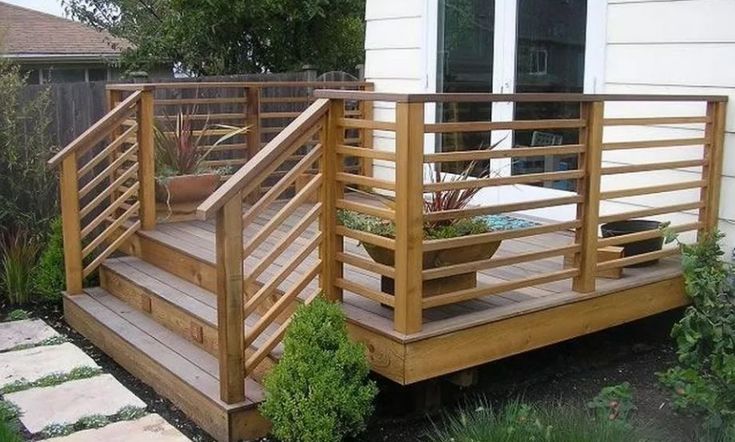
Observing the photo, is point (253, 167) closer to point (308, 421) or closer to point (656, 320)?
point (308, 421)

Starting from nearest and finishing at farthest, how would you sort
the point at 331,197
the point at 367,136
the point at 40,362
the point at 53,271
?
the point at 331,197, the point at 40,362, the point at 53,271, the point at 367,136

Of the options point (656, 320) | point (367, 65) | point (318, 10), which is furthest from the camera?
point (318, 10)

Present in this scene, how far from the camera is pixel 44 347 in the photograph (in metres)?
4.84

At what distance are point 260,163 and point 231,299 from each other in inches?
22.1

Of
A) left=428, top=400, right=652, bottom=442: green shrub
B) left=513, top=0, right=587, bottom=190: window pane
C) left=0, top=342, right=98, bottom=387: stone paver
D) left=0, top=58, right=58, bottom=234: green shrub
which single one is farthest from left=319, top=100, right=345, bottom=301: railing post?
left=0, top=58, right=58, bottom=234: green shrub

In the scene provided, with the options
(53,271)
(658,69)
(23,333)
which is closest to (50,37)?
(53,271)

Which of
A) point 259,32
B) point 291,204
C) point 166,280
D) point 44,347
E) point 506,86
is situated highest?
point 259,32

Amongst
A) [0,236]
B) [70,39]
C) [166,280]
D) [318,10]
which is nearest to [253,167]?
[166,280]

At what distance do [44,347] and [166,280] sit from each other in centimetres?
78

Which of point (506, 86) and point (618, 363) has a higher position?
point (506, 86)

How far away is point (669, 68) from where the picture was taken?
4629mm

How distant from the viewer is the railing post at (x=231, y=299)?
3.33 meters

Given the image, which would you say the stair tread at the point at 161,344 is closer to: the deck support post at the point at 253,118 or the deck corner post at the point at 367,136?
the deck support post at the point at 253,118

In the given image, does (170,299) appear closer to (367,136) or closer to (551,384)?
(551,384)
